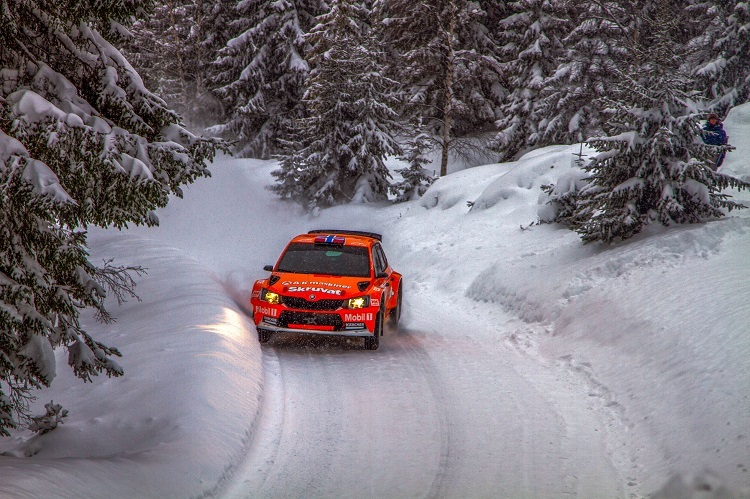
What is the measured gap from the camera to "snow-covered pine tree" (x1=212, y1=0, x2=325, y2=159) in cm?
3450

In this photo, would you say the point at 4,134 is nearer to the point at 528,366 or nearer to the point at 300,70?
the point at 528,366

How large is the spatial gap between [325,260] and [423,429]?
5.10 m

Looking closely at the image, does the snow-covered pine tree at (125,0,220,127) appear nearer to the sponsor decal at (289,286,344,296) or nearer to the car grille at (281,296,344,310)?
the sponsor decal at (289,286,344,296)

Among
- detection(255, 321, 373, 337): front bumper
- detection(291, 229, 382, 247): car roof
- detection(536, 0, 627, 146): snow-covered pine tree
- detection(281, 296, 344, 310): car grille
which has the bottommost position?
detection(255, 321, 373, 337): front bumper

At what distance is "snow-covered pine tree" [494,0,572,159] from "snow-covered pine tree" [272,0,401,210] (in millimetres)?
6870

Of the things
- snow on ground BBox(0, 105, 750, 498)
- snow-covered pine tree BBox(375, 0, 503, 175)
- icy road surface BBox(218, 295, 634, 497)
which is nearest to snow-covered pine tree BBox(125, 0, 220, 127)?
snow-covered pine tree BBox(375, 0, 503, 175)

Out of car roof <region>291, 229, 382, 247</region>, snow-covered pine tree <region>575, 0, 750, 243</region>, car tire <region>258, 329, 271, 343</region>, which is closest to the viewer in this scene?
car tire <region>258, 329, 271, 343</region>

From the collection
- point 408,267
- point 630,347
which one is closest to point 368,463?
point 630,347

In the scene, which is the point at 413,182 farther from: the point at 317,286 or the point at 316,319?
the point at 316,319

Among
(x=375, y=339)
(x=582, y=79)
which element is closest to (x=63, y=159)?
(x=375, y=339)

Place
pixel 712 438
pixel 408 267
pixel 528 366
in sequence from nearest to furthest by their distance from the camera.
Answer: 1. pixel 712 438
2. pixel 528 366
3. pixel 408 267

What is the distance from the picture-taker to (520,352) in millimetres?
11039

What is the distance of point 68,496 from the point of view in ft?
16.3

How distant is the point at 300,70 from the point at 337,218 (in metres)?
10.5
